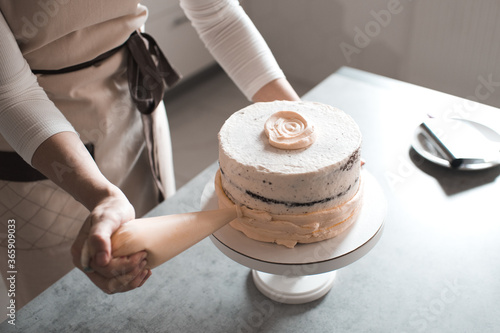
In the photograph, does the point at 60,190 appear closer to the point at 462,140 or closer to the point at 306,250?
the point at 306,250

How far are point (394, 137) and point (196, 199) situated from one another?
22.6 inches

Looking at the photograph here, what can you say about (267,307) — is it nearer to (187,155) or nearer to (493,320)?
(493,320)

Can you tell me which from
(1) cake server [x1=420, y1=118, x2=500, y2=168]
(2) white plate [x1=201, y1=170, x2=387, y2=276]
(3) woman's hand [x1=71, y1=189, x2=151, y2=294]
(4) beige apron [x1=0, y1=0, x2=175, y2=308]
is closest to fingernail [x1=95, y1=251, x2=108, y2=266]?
(3) woman's hand [x1=71, y1=189, x2=151, y2=294]

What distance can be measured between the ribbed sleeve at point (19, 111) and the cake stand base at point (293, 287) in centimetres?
46

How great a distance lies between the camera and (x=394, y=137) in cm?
128

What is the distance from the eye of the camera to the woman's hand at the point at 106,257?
0.62 metres

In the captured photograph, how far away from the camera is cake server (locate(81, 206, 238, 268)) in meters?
0.65

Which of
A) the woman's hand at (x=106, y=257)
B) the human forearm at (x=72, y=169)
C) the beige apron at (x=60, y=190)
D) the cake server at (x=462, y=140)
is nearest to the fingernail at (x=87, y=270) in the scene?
the woman's hand at (x=106, y=257)

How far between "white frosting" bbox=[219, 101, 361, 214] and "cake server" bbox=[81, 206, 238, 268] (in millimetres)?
78

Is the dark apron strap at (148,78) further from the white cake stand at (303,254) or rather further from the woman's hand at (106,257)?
the woman's hand at (106,257)

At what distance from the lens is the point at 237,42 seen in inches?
44.9

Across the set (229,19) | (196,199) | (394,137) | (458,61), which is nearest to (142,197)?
(196,199)

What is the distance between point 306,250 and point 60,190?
61cm

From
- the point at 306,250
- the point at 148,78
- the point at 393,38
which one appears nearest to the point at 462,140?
the point at 306,250
